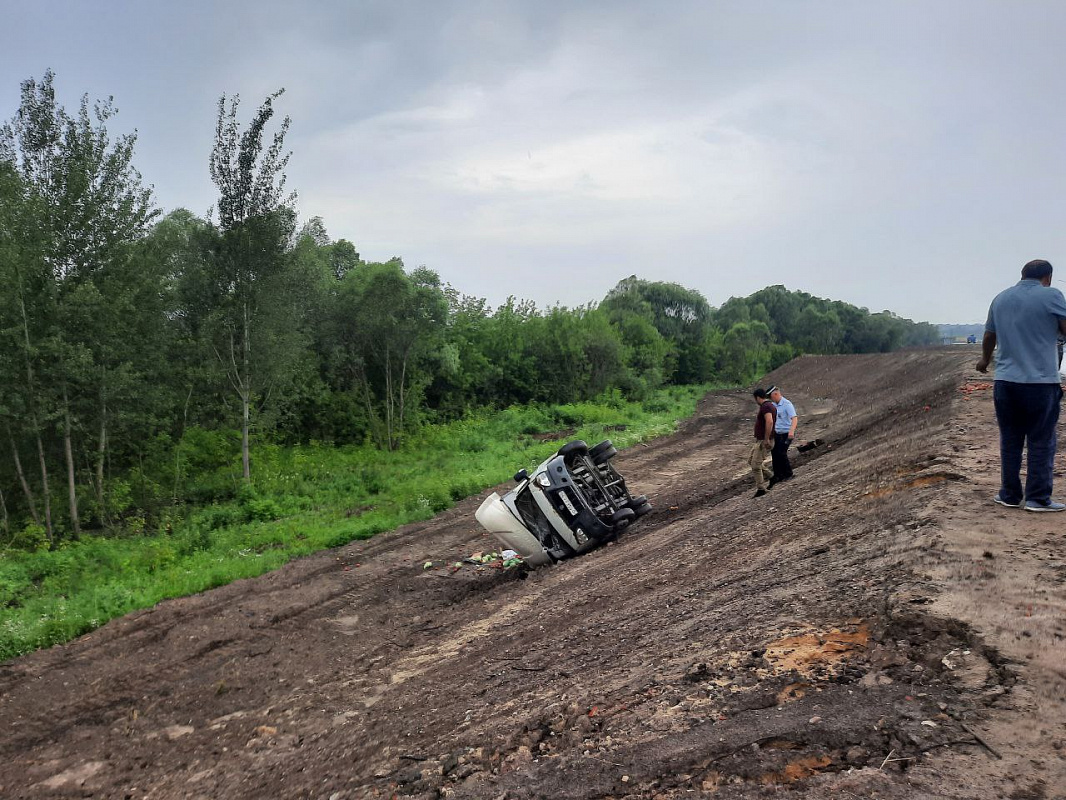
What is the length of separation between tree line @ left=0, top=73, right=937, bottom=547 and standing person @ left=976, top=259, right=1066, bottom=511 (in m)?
17.8

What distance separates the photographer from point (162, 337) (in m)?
19.3

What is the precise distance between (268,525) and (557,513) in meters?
9.48

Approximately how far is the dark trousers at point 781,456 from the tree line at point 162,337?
1530cm

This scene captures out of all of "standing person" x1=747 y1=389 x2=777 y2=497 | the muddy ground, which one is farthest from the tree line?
"standing person" x1=747 y1=389 x2=777 y2=497

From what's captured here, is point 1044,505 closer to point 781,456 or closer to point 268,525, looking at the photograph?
point 781,456

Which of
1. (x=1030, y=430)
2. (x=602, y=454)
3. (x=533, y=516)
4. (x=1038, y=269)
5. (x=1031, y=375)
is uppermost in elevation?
(x=1038, y=269)

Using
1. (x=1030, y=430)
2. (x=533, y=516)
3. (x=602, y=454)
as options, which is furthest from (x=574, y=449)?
(x=1030, y=430)

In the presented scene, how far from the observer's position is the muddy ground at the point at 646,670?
3156 millimetres

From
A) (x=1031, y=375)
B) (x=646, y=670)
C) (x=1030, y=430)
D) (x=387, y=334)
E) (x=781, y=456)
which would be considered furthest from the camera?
(x=387, y=334)

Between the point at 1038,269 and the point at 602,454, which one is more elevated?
the point at 1038,269

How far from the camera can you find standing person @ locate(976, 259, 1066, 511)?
5.47 m

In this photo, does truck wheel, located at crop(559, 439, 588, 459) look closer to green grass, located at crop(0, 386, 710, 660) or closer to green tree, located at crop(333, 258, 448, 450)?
green grass, located at crop(0, 386, 710, 660)

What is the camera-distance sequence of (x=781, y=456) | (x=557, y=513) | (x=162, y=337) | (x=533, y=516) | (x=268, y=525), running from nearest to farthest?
(x=557, y=513) < (x=533, y=516) < (x=781, y=456) < (x=268, y=525) < (x=162, y=337)

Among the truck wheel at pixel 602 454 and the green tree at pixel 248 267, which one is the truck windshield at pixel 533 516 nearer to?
the truck wheel at pixel 602 454
